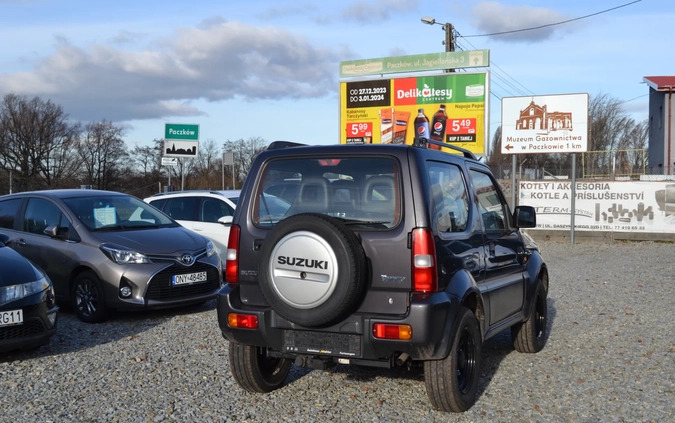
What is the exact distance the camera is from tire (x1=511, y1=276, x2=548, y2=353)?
7012 mm

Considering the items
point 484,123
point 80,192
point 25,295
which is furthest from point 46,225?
point 484,123

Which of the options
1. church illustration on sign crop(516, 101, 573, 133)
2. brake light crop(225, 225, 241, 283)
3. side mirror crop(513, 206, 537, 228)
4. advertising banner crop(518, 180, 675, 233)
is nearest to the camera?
brake light crop(225, 225, 241, 283)

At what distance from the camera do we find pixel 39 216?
9.57m

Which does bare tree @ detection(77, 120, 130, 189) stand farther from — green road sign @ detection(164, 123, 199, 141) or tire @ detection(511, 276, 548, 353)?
tire @ detection(511, 276, 548, 353)

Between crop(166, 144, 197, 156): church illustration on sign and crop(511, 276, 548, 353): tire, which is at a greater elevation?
crop(166, 144, 197, 156): church illustration on sign

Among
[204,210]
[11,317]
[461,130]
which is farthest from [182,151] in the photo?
[11,317]

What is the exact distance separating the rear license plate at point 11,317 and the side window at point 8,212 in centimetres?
357

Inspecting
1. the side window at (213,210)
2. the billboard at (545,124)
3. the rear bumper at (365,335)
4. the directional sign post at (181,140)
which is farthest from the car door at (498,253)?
the billboard at (545,124)

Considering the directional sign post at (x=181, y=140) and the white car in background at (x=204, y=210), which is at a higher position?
the directional sign post at (x=181, y=140)

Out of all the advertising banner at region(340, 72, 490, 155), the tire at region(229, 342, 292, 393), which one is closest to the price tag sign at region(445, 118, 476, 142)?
the advertising banner at region(340, 72, 490, 155)

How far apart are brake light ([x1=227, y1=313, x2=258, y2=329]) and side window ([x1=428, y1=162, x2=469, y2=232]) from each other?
4.65 ft

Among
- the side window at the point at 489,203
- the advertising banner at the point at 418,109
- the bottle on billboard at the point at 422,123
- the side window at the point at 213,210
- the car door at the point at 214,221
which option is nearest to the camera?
the side window at the point at 489,203

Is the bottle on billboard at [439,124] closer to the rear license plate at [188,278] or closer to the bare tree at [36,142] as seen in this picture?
the rear license plate at [188,278]

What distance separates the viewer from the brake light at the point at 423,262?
4.59 metres
